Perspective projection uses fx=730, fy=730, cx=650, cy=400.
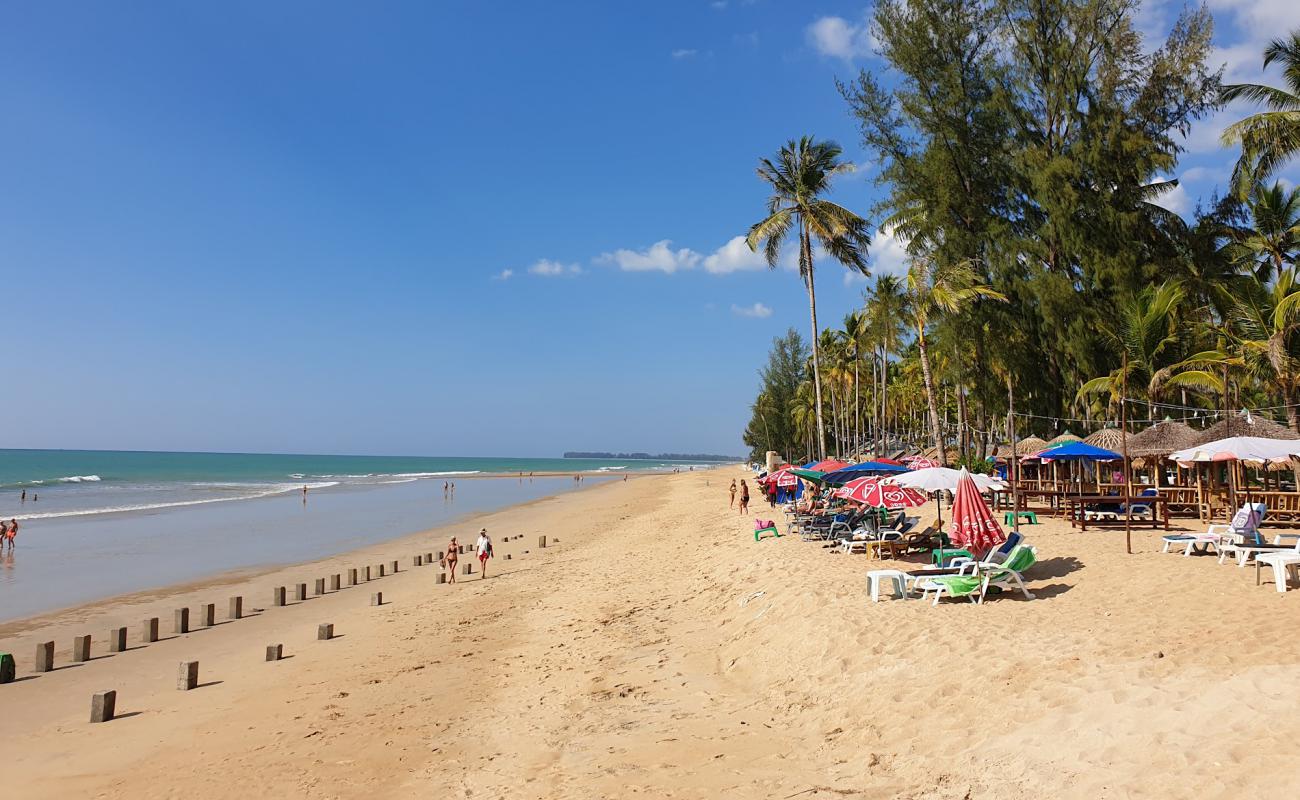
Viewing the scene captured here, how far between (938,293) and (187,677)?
Answer: 2207cm

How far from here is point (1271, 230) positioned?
2677cm

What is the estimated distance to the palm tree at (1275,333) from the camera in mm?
17281

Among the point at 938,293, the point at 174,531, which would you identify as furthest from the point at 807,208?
the point at 174,531

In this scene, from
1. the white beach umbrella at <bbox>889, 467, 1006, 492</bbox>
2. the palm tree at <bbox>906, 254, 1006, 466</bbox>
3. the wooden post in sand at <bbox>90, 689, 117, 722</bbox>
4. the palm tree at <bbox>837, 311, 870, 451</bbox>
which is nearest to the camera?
the wooden post in sand at <bbox>90, 689, 117, 722</bbox>

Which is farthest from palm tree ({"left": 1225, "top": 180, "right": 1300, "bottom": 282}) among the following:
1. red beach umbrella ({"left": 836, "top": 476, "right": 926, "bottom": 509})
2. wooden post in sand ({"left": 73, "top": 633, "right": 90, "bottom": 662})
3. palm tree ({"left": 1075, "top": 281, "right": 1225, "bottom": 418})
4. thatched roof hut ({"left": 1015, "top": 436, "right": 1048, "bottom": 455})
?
wooden post in sand ({"left": 73, "top": 633, "right": 90, "bottom": 662})

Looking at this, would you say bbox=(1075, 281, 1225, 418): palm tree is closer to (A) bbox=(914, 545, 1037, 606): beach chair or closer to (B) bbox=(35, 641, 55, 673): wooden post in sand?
(A) bbox=(914, 545, 1037, 606): beach chair

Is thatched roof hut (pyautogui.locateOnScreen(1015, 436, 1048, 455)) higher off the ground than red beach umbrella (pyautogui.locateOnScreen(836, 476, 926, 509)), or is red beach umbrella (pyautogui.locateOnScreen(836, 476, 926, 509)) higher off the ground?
thatched roof hut (pyautogui.locateOnScreen(1015, 436, 1048, 455))

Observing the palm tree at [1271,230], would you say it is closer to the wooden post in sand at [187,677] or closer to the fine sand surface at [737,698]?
the fine sand surface at [737,698]

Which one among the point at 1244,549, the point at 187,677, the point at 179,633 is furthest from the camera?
the point at 179,633

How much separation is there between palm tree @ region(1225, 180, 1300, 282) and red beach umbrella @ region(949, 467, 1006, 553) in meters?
22.5

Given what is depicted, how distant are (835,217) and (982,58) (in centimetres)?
731

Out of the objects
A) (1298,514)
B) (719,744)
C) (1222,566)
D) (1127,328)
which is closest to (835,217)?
(1127,328)

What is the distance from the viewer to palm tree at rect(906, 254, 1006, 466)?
2406 centimetres

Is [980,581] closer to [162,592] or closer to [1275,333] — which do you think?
[1275,333]
